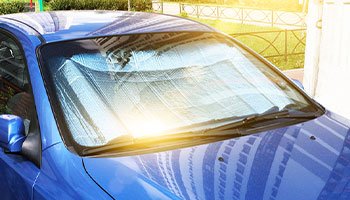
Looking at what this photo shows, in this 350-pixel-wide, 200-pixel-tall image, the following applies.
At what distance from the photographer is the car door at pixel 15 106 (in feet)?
7.47

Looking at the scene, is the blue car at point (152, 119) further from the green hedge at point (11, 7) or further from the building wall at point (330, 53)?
the green hedge at point (11, 7)

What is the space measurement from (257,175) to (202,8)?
1086 inches

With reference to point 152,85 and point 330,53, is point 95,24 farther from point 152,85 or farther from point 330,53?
point 330,53

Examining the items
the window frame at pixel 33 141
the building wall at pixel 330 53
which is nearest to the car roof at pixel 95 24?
the window frame at pixel 33 141

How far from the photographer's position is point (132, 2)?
108 ft

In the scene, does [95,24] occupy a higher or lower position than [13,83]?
higher

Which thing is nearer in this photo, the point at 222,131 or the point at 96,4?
the point at 222,131

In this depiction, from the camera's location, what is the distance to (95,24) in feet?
9.72

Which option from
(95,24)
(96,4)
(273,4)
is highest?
(95,24)

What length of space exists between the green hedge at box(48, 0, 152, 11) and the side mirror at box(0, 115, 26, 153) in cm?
2906

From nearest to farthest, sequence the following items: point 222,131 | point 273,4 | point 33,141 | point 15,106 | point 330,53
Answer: point 33,141, point 222,131, point 15,106, point 330,53, point 273,4

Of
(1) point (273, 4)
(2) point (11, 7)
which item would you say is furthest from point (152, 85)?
(2) point (11, 7)

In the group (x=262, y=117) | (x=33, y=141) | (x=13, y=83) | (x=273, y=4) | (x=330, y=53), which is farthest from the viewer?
(x=273, y=4)

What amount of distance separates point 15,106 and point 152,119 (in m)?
0.84
